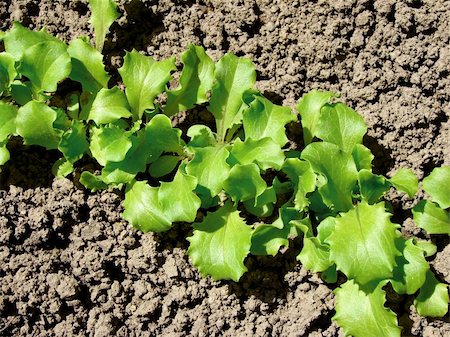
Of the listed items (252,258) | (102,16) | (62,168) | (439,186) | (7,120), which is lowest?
(252,258)

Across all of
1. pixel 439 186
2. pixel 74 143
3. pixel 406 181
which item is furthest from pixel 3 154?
pixel 439 186

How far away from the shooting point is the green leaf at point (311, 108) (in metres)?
1.96

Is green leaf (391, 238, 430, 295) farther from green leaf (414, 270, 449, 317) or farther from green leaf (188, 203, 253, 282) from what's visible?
green leaf (188, 203, 253, 282)

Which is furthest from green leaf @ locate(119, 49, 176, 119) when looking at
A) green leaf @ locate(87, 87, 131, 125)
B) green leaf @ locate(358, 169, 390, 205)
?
green leaf @ locate(358, 169, 390, 205)

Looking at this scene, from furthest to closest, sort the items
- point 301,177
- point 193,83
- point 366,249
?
1. point 193,83
2. point 301,177
3. point 366,249

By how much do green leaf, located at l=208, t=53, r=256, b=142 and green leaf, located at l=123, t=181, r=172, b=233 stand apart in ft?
0.91

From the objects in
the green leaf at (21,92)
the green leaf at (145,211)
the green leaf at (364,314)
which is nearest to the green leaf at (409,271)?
the green leaf at (364,314)

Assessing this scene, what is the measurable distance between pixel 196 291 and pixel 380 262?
22.0 inches

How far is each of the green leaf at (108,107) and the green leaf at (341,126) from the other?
0.56 m

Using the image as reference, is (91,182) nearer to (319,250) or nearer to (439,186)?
(319,250)

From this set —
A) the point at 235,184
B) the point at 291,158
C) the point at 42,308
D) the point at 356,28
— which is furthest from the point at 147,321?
the point at 356,28

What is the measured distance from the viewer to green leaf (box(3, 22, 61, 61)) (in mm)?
1972

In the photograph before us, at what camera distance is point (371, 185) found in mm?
1902

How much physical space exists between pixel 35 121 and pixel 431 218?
3.83ft
